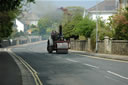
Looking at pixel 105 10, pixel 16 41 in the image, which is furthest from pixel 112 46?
pixel 16 41

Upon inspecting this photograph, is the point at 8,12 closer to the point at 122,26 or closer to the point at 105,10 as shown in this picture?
the point at 122,26

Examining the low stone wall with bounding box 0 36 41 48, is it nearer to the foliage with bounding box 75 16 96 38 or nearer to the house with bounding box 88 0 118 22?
the house with bounding box 88 0 118 22

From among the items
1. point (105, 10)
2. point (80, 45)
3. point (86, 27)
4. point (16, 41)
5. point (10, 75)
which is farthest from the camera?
point (16, 41)

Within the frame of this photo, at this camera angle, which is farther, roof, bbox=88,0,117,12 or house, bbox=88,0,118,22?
roof, bbox=88,0,117,12

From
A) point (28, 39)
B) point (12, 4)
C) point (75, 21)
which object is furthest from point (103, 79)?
point (28, 39)

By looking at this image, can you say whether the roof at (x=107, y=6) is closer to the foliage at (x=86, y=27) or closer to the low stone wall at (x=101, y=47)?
the foliage at (x=86, y=27)

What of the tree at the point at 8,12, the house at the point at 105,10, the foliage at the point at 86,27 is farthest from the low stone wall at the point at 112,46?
the house at the point at 105,10

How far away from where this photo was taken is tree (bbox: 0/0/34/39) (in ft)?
87.5

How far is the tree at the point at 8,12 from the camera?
87.5 feet

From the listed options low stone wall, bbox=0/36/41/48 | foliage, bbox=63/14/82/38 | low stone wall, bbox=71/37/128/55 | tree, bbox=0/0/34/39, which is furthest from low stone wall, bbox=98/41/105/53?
low stone wall, bbox=0/36/41/48

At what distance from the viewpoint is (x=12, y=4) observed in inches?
1054

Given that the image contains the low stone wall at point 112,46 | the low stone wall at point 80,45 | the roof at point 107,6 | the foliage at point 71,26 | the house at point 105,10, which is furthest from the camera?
the roof at point 107,6

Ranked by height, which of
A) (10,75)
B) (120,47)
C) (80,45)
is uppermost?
(120,47)

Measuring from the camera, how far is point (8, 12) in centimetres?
4400
